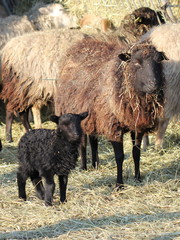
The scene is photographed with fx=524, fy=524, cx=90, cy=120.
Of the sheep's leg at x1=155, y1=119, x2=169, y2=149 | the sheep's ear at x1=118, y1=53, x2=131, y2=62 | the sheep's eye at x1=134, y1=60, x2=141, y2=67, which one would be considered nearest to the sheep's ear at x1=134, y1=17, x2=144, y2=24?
the sheep's leg at x1=155, y1=119, x2=169, y2=149

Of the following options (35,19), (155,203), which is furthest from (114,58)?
(35,19)

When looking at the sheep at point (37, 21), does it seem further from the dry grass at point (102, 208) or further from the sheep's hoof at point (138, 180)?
the sheep's hoof at point (138, 180)

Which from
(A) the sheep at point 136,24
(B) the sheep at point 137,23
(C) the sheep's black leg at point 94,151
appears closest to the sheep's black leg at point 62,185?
(C) the sheep's black leg at point 94,151

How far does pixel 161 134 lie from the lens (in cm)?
853

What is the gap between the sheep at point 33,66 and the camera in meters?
8.95

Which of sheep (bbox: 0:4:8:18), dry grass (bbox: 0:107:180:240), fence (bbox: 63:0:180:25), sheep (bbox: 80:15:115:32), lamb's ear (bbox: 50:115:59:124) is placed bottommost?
dry grass (bbox: 0:107:180:240)

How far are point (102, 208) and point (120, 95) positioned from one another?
56.5 inches

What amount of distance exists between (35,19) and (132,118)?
566 cm

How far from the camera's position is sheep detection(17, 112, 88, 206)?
5656 millimetres

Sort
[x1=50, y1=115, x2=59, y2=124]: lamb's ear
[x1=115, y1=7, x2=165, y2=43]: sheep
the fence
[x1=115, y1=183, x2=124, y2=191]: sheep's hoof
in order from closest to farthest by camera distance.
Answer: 1. [x1=50, y1=115, x2=59, y2=124]: lamb's ear
2. [x1=115, y1=183, x2=124, y2=191]: sheep's hoof
3. [x1=115, y1=7, x2=165, y2=43]: sheep
4. the fence

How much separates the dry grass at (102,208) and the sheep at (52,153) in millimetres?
291

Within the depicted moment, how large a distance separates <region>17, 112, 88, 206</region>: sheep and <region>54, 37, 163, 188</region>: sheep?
755 mm

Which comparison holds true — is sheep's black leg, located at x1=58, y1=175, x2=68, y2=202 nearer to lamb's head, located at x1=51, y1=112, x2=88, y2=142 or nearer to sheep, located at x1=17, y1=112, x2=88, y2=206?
sheep, located at x1=17, y1=112, x2=88, y2=206

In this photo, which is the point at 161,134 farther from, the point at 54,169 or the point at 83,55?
the point at 54,169
